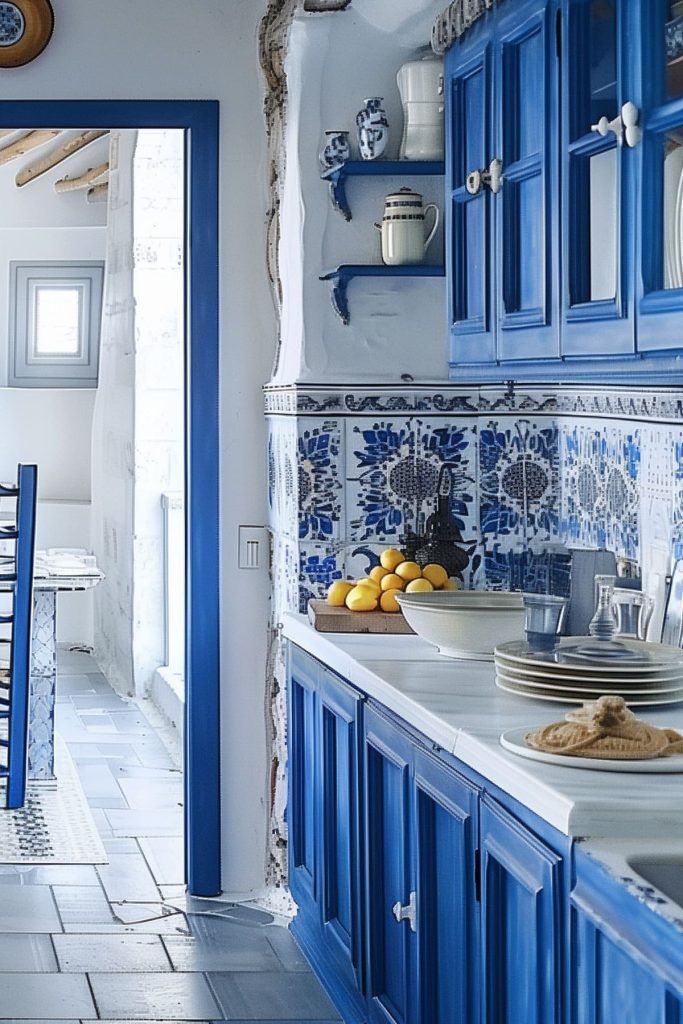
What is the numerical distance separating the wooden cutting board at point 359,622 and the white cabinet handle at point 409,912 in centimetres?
79

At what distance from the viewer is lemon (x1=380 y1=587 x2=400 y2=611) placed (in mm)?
3625

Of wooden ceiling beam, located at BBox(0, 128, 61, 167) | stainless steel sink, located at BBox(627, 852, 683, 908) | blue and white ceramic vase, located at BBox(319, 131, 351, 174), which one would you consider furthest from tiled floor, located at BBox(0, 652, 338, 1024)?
wooden ceiling beam, located at BBox(0, 128, 61, 167)

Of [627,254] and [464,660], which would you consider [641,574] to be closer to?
[464,660]

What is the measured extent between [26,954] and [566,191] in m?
2.48

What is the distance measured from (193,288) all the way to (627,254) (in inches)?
83.2

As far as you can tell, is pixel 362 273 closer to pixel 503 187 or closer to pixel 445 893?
pixel 503 187

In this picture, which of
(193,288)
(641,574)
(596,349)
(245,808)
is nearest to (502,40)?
(596,349)

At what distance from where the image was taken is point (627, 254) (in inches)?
97.8

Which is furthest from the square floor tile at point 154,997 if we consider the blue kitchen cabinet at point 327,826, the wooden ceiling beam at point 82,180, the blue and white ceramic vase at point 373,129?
the wooden ceiling beam at point 82,180

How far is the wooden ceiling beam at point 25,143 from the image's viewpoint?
8.75 meters

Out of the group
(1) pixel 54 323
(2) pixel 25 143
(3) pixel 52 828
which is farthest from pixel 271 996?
(1) pixel 54 323

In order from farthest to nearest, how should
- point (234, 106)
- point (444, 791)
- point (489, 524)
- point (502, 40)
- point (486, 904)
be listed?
point (234, 106)
point (489, 524)
point (502, 40)
point (444, 791)
point (486, 904)

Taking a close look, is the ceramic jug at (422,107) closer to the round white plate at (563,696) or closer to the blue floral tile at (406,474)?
the blue floral tile at (406,474)

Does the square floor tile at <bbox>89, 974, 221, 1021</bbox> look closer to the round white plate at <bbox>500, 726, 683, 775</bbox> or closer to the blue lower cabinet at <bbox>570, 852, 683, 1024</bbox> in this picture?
the round white plate at <bbox>500, 726, 683, 775</bbox>
